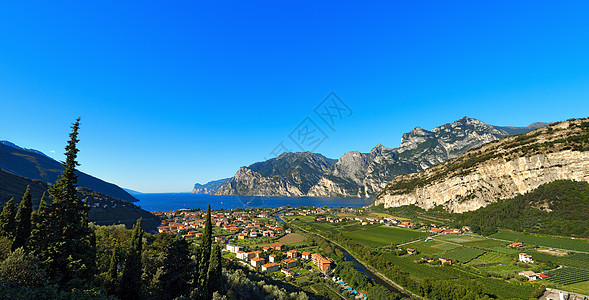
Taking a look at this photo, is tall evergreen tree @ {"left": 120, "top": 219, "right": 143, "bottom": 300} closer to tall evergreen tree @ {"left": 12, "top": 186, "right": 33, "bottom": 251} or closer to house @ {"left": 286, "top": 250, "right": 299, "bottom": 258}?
tall evergreen tree @ {"left": 12, "top": 186, "right": 33, "bottom": 251}

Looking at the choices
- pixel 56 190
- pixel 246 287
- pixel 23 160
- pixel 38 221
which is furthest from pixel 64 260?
pixel 23 160

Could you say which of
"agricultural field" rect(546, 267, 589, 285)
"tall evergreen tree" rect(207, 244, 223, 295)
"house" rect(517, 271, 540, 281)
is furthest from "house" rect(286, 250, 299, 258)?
"agricultural field" rect(546, 267, 589, 285)

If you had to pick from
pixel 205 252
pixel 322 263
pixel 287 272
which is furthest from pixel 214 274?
pixel 322 263

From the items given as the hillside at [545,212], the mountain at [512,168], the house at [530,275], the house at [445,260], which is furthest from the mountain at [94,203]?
the mountain at [512,168]

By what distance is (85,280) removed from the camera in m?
10.1

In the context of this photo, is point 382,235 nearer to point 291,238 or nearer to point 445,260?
point 445,260

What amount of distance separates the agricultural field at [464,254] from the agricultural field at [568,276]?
36.0 feet

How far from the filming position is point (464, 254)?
45188mm

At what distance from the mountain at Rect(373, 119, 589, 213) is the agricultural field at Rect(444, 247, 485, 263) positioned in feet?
155

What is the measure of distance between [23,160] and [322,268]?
174143 millimetres

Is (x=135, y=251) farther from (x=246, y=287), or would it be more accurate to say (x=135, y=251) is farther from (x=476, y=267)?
(x=476, y=267)

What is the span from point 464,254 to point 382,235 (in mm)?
22271

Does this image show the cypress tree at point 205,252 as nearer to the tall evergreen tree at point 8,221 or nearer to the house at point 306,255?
the tall evergreen tree at point 8,221

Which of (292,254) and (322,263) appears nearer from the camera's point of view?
(322,263)
